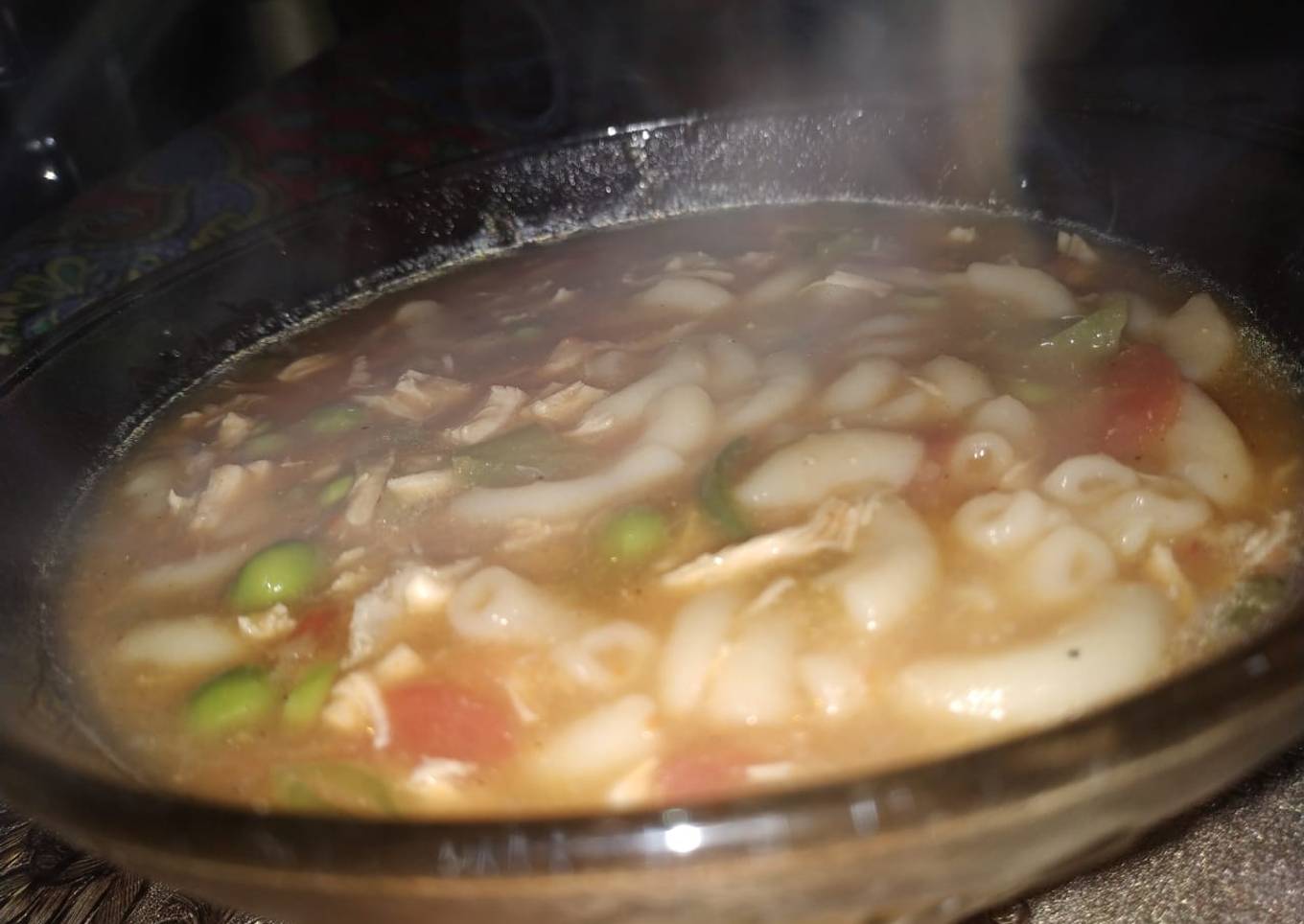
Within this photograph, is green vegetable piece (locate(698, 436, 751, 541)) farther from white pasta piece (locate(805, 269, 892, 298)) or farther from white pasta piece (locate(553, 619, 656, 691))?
white pasta piece (locate(805, 269, 892, 298))

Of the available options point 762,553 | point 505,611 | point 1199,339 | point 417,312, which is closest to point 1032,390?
point 1199,339

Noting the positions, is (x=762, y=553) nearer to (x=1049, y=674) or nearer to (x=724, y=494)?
(x=724, y=494)

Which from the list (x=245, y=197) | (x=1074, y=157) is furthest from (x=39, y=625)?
(x=245, y=197)

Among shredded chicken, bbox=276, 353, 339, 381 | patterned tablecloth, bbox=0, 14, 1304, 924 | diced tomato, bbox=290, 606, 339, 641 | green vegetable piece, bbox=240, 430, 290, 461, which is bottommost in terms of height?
patterned tablecloth, bbox=0, 14, 1304, 924

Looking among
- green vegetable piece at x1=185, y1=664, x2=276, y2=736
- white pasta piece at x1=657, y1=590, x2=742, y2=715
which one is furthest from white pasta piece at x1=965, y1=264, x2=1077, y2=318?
green vegetable piece at x1=185, y1=664, x2=276, y2=736

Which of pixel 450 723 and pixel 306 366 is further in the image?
pixel 306 366
